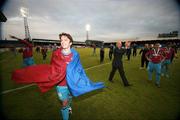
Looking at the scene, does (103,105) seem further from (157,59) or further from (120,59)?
(157,59)

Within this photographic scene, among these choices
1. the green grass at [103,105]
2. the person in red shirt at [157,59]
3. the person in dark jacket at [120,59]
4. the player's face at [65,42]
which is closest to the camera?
the player's face at [65,42]

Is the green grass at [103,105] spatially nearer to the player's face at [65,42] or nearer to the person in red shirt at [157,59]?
the person in red shirt at [157,59]

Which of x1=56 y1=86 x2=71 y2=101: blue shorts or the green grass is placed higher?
x1=56 y1=86 x2=71 y2=101: blue shorts

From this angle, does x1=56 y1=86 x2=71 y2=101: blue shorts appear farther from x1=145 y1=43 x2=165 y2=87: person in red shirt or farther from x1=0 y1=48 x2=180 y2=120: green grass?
x1=145 y1=43 x2=165 y2=87: person in red shirt

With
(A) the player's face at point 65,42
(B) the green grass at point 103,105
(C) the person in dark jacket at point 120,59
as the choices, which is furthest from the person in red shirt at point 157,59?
(A) the player's face at point 65,42

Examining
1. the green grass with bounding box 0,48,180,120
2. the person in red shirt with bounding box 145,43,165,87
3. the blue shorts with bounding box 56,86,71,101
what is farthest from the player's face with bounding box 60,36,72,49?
the person in red shirt with bounding box 145,43,165,87

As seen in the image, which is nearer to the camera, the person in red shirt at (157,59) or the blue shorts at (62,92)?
the blue shorts at (62,92)

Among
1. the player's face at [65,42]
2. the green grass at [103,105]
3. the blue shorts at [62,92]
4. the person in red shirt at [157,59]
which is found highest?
the player's face at [65,42]

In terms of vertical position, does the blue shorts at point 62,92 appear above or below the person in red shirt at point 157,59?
below

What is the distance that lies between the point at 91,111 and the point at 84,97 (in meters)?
1.23

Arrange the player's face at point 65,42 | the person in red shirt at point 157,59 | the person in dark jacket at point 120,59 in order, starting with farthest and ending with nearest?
the person in dark jacket at point 120,59, the person in red shirt at point 157,59, the player's face at point 65,42

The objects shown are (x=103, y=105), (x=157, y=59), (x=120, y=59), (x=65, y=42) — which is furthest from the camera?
(x=120, y=59)

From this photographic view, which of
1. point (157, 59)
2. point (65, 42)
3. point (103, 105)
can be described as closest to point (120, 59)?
point (157, 59)

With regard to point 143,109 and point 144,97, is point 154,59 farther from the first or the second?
point 143,109
